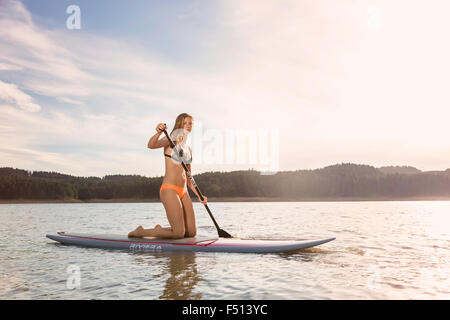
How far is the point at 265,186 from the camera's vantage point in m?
111

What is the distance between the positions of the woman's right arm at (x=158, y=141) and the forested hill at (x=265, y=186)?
90.1 meters

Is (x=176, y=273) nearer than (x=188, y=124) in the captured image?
Yes

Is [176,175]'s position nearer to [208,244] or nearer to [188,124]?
[188,124]

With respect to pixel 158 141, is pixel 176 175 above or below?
below

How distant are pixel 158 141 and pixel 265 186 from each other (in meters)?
104

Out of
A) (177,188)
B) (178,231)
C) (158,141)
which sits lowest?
(178,231)

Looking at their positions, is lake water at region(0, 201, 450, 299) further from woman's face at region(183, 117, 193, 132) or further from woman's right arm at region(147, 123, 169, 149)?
woman's face at region(183, 117, 193, 132)

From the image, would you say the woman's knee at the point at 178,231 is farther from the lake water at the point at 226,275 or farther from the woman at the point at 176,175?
the lake water at the point at 226,275

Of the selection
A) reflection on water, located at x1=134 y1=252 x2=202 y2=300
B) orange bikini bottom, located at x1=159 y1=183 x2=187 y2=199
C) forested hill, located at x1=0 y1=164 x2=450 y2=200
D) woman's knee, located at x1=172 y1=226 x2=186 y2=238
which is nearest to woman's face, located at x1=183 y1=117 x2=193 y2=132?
orange bikini bottom, located at x1=159 y1=183 x2=187 y2=199

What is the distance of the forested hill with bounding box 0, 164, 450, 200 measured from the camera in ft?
322

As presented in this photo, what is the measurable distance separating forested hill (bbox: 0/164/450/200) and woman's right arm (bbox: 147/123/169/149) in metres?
90.1

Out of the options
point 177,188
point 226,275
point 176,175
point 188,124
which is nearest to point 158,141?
point 188,124
